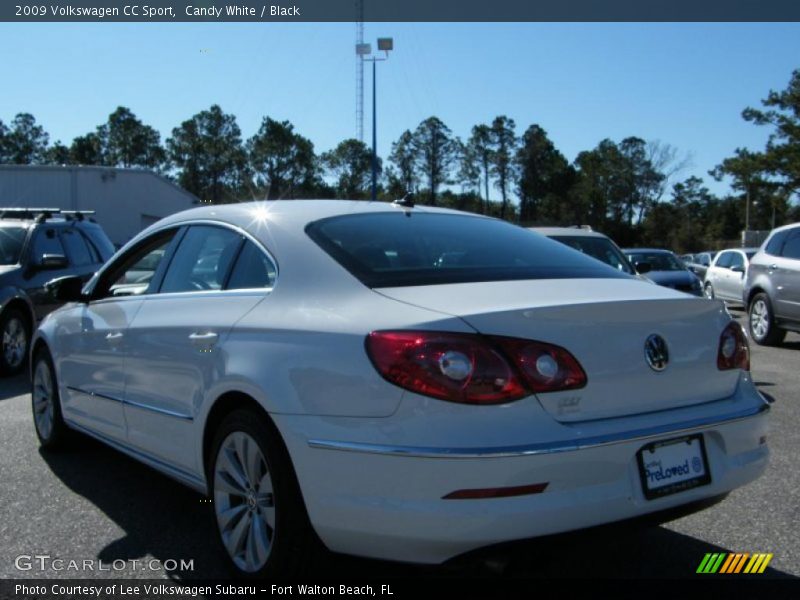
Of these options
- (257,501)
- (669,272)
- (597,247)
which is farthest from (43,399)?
(669,272)

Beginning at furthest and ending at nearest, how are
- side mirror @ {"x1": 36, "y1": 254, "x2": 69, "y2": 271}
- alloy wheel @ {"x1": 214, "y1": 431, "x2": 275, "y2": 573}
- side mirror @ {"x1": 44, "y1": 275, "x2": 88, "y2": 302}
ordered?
side mirror @ {"x1": 36, "y1": 254, "x2": 69, "y2": 271}, side mirror @ {"x1": 44, "y1": 275, "x2": 88, "y2": 302}, alloy wheel @ {"x1": 214, "y1": 431, "x2": 275, "y2": 573}

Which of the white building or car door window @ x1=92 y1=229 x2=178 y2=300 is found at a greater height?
the white building

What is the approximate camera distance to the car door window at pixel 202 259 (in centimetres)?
386

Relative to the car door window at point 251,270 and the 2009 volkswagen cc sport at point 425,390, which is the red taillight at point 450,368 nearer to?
the 2009 volkswagen cc sport at point 425,390

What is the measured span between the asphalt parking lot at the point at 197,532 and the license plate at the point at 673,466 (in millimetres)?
167

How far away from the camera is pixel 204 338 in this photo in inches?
140

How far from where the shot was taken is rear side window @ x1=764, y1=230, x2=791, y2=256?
11.7 m

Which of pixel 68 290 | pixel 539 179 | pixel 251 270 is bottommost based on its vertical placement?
pixel 68 290

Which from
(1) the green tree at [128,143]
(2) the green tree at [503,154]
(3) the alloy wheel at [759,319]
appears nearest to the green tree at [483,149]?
(2) the green tree at [503,154]

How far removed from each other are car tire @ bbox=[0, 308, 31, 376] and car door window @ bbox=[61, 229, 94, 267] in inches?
52.1

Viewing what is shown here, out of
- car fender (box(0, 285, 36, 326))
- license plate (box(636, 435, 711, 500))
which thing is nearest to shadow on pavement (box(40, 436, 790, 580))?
license plate (box(636, 435, 711, 500))

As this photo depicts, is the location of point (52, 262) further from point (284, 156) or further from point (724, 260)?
point (284, 156)

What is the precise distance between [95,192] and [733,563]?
1411 inches

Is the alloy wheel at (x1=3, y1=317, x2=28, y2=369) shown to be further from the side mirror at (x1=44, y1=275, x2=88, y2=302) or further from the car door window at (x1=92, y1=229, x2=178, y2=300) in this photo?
the car door window at (x1=92, y1=229, x2=178, y2=300)
